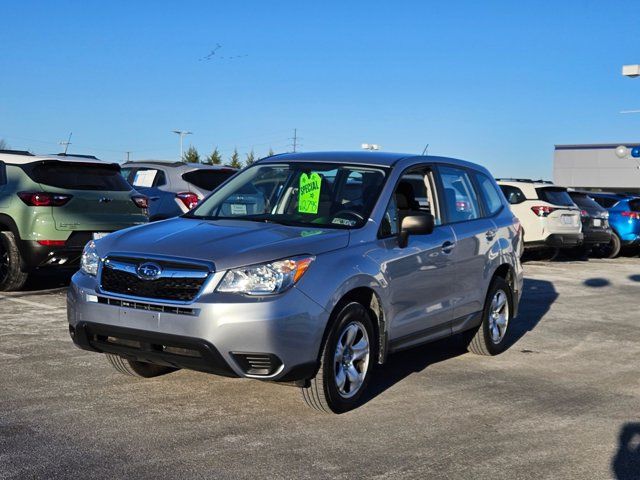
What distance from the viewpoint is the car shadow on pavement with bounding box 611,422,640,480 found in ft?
14.8

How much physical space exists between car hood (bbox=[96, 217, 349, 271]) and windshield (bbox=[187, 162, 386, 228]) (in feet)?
1.04

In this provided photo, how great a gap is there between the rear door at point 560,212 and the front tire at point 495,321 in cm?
928

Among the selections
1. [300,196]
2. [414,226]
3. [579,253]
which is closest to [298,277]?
[414,226]

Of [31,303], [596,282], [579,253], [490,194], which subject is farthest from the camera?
[579,253]

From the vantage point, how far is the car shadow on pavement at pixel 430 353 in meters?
6.45

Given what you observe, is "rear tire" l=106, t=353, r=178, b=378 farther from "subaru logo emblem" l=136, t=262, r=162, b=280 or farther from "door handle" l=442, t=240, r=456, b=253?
"door handle" l=442, t=240, r=456, b=253

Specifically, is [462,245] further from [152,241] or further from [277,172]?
[152,241]

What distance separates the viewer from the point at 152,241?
5.33m

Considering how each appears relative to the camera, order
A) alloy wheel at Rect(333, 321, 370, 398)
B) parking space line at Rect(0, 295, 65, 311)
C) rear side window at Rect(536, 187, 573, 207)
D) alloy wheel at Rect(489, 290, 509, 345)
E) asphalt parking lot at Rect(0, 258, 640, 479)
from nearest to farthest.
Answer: asphalt parking lot at Rect(0, 258, 640, 479), alloy wheel at Rect(333, 321, 370, 398), alloy wheel at Rect(489, 290, 509, 345), parking space line at Rect(0, 295, 65, 311), rear side window at Rect(536, 187, 573, 207)

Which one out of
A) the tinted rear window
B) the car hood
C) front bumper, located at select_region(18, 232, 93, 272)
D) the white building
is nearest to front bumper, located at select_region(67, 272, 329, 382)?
the car hood

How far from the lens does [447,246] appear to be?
262 inches

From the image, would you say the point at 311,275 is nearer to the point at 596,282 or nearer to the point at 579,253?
the point at 596,282

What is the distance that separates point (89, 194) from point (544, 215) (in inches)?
389

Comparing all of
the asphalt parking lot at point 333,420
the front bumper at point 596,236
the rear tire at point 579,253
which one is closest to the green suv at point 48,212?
the asphalt parking lot at point 333,420
